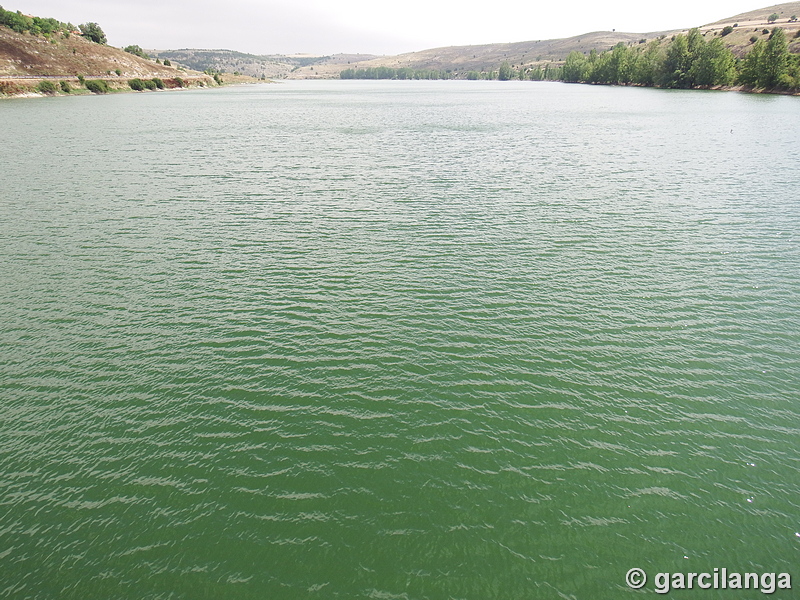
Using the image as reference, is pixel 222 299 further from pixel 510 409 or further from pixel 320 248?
pixel 510 409

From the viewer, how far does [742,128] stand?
3565 inches

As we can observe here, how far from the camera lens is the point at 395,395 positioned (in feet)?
65.3

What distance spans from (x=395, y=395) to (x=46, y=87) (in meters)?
212

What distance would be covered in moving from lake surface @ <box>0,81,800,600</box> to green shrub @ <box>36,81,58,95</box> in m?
164

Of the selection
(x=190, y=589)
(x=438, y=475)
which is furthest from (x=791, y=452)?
(x=190, y=589)

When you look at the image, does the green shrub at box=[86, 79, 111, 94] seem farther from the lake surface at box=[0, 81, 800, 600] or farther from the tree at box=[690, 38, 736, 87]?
→ the tree at box=[690, 38, 736, 87]

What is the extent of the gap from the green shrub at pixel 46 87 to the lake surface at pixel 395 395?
538 ft

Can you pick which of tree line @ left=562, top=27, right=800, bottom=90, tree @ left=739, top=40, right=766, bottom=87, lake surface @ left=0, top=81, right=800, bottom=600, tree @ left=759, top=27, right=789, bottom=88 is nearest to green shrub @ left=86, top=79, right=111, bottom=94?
lake surface @ left=0, top=81, right=800, bottom=600

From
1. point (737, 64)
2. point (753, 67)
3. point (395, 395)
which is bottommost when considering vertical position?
point (395, 395)

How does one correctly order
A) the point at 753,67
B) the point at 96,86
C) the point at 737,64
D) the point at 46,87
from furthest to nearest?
the point at 96,86 < the point at 737,64 < the point at 46,87 < the point at 753,67

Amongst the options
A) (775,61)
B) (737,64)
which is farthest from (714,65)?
(775,61)

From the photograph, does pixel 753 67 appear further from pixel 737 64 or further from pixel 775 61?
pixel 737 64

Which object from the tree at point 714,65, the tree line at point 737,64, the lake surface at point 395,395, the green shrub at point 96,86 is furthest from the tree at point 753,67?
the green shrub at point 96,86

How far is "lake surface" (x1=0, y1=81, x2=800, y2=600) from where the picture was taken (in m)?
13.6
